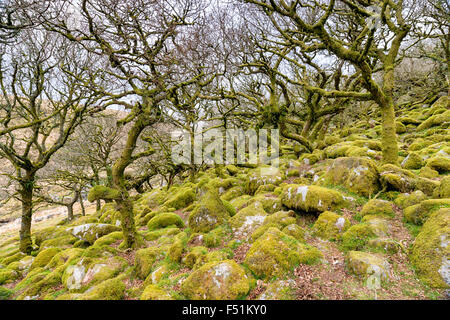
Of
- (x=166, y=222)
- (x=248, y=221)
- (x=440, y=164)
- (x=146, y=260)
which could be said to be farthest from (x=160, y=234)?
(x=440, y=164)

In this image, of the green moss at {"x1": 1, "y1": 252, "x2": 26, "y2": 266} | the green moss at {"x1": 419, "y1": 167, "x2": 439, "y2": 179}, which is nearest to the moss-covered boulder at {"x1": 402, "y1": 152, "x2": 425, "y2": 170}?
the green moss at {"x1": 419, "y1": 167, "x2": 439, "y2": 179}

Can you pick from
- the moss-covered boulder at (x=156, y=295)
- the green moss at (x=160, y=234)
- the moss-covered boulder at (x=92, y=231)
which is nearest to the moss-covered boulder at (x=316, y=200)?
the moss-covered boulder at (x=156, y=295)

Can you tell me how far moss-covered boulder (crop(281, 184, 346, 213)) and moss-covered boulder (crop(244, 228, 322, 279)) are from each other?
66.1 inches

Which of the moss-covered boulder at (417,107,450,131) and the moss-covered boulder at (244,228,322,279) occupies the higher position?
the moss-covered boulder at (417,107,450,131)

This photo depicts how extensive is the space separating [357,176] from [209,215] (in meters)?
5.67

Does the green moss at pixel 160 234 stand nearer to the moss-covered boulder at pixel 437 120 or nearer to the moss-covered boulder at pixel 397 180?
the moss-covered boulder at pixel 397 180

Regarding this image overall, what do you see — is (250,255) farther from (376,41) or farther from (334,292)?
(376,41)

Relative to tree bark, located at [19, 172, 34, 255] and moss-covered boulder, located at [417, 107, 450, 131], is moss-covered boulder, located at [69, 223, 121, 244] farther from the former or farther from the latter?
moss-covered boulder, located at [417, 107, 450, 131]

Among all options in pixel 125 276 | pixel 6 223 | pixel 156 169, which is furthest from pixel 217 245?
pixel 6 223

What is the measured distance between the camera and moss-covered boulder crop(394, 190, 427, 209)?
5.46 metres

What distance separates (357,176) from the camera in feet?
23.0

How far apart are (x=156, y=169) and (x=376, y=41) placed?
59.9 ft

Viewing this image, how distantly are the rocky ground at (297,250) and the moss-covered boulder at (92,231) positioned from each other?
6 centimetres

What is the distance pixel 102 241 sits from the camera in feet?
28.5
